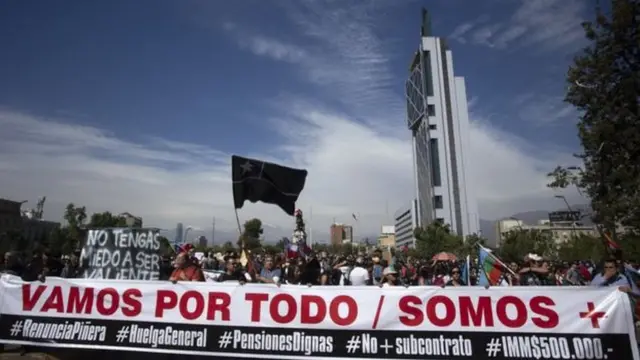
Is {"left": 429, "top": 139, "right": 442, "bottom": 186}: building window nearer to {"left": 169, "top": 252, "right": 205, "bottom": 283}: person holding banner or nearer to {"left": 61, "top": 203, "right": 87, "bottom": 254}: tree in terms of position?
{"left": 61, "top": 203, "right": 87, "bottom": 254}: tree

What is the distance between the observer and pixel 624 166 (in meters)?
20.5

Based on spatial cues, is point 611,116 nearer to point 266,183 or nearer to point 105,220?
point 266,183

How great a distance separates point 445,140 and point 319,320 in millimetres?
135024

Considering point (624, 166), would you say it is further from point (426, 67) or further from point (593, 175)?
point (426, 67)

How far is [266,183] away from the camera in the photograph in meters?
7.66

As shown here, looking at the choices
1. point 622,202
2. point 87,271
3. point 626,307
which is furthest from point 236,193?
point 622,202

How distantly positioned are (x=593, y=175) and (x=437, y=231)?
165 ft

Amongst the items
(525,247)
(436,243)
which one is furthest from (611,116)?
(436,243)

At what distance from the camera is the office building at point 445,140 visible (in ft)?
427

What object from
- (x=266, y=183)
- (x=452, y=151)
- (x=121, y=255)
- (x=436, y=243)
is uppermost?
(x=452, y=151)

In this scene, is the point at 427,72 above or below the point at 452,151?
→ above

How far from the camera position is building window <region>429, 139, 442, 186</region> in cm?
13200

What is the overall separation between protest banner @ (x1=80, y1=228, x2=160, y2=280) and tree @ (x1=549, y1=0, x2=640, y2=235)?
21.5m

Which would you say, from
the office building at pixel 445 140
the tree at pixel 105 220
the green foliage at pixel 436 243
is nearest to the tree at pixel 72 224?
the tree at pixel 105 220
